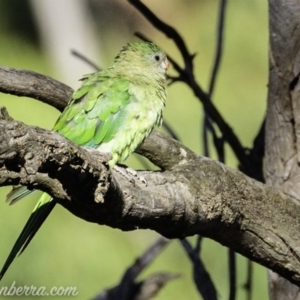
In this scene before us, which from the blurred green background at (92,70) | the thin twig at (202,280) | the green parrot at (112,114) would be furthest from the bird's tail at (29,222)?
the blurred green background at (92,70)

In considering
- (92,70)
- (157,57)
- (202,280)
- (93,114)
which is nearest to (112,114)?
(93,114)

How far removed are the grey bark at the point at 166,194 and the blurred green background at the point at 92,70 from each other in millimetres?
2555

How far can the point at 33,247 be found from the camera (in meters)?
5.73

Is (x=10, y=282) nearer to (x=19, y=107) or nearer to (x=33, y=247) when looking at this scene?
(x=33, y=247)

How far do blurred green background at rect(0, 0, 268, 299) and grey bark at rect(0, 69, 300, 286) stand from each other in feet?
8.38

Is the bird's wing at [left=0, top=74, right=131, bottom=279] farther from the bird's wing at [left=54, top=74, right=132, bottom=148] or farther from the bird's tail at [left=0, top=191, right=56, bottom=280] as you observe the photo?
the bird's tail at [left=0, top=191, right=56, bottom=280]

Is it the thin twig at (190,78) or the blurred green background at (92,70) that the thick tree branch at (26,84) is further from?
the blurred green background at (92,70)

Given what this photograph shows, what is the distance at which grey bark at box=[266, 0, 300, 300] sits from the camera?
8.83 ft

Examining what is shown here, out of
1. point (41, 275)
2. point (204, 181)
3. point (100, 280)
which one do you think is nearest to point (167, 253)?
point (100, 280)

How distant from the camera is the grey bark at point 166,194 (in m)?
1.59

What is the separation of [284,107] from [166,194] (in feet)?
2.65

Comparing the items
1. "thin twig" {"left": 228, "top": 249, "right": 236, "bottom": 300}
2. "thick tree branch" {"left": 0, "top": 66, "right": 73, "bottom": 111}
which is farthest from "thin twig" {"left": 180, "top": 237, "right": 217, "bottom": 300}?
"thick tree branch" {"left": 0, "top": 66, "right": 73, "bottom": 111}

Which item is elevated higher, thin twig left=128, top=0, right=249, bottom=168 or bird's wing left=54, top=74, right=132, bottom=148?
thin twig left=128, top=0, right=249, bottom=168

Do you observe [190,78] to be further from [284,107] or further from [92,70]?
[92,70]
